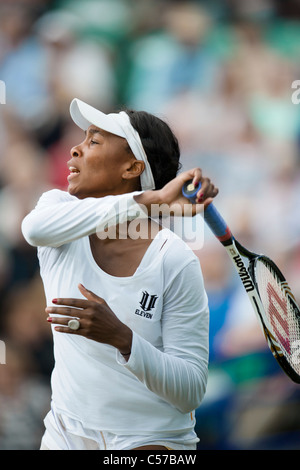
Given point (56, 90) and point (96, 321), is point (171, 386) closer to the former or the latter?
point (96, 321)

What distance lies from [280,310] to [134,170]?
812 mm

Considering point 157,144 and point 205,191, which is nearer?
point 205,191

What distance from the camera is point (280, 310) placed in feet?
8.55

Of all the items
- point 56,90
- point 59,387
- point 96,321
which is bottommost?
point 59,387

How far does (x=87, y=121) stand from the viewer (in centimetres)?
240

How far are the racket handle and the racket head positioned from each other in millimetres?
255

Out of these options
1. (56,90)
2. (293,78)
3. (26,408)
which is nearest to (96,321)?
(26,408)

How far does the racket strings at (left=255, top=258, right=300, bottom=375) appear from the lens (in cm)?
249

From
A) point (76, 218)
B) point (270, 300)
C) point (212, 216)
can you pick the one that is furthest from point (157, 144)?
point (270, 300)

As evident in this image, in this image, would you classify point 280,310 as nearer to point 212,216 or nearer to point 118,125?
point 212,216

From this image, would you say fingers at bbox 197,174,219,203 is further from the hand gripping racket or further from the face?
the face

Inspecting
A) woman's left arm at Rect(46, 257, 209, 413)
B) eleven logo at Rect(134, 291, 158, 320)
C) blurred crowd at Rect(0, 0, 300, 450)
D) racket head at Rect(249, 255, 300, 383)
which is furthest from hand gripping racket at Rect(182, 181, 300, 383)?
blurred crowd at Rect(0, 0, 300, 450)

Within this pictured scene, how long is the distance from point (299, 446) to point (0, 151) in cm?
282

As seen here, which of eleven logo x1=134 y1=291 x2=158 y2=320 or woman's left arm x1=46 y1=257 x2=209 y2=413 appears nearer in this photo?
woman's left arm x1=46 y1=257 x2=209 y2=413
